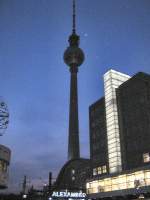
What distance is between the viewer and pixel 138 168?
70.6 metres

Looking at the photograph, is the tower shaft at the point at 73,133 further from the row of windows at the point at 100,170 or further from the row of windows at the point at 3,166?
the row of windows at the point at 3,166

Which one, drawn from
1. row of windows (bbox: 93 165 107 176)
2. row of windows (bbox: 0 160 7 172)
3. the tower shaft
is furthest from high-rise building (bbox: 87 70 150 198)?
the tower shaft

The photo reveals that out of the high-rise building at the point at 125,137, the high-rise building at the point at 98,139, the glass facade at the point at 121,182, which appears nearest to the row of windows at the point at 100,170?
the high-rise building at the point at 98,139

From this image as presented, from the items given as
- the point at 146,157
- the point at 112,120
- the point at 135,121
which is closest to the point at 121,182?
the point at 146,157

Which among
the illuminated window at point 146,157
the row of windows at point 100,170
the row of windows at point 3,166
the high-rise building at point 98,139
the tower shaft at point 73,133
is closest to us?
the row of windows at point 3,166

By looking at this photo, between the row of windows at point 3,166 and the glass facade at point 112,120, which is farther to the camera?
the glass facade at point 112,120

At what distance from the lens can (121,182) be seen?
2970 inches

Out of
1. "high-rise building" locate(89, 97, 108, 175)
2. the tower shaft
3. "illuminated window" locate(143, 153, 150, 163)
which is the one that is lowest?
"illuminated window" locate(143, 153, 150, 163)

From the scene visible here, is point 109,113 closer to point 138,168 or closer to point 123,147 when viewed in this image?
point 123,147

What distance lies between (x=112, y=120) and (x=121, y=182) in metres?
18.3

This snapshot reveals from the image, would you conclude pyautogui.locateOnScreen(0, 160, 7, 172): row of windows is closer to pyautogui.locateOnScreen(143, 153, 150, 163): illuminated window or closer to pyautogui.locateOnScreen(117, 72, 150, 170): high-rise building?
pyautogui.locateOnScreen(117, 72, 150, 170): high-rise building

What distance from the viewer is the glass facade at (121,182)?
226 ft

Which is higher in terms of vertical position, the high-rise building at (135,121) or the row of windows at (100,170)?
the high-rise building at (135,121)

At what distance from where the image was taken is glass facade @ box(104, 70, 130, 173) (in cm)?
8044
